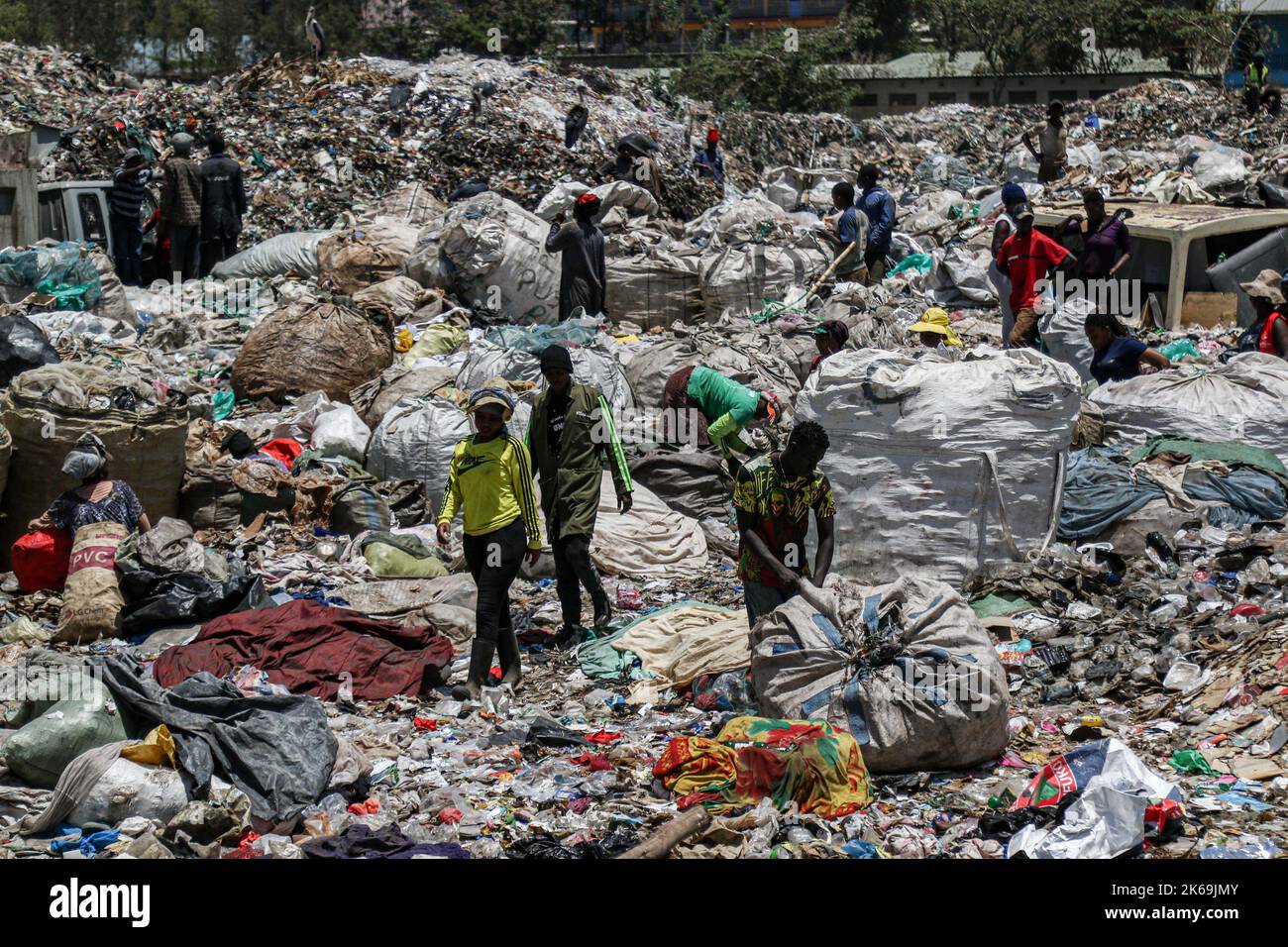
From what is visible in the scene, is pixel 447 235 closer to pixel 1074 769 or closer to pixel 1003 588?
pixel 1003 588

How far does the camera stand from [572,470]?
6.65 metres

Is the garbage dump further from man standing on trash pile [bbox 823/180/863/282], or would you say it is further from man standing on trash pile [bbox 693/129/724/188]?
man standing on trash pile [bbox 693/129/724/188]

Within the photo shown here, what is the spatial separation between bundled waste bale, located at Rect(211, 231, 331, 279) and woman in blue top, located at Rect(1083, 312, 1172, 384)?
7234mm

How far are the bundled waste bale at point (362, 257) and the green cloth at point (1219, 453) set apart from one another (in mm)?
6985

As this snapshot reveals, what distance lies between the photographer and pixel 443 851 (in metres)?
4.32

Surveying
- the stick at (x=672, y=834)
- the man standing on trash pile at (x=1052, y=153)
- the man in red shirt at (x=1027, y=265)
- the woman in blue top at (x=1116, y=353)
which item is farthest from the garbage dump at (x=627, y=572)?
the man standing on trash pile at (x=1052, y=153)

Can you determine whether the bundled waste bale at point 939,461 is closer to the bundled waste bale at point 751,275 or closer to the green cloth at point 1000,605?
the green cloth at point 1000,605

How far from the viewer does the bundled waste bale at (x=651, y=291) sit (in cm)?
1186

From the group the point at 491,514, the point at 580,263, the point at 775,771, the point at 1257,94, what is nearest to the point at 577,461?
the point at 491,514

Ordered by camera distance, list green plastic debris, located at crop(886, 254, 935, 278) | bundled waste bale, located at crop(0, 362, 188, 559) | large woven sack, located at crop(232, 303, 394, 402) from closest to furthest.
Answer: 1. bundled waste bale, located at crop(0, 362, 188, 559)
2. large woven sack, located at crop(232, 303, 394, 402)
3. green plastic debris, located at crop(886, 254, 935, 278)

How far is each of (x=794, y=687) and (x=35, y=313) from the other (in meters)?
8.35

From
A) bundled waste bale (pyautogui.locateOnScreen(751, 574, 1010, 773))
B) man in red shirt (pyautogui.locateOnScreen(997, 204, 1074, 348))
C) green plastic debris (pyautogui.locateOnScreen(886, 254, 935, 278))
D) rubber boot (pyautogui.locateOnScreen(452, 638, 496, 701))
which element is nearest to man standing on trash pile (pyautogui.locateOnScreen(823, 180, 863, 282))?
green plastic debris (pyautogui.locateOnScreen(886, 254, 935, 278))

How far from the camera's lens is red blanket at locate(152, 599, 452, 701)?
6.02 m

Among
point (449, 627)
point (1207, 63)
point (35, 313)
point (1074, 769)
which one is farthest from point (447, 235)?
point (1207, 63)
